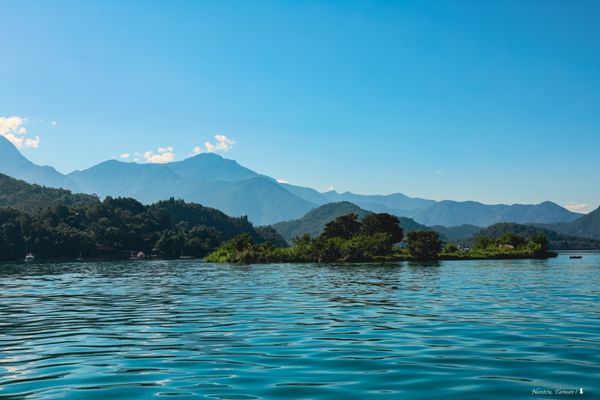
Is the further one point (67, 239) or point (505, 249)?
point (67, 239)

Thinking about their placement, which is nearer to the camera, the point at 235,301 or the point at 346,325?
the point at 346,325

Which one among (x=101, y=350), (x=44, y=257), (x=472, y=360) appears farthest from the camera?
(x=44, y=257)

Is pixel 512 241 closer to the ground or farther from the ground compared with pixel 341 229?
closer to the ground

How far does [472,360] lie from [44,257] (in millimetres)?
168214

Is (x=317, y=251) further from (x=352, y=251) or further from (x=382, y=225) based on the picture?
(x=382, y=225)

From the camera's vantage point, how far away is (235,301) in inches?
1238

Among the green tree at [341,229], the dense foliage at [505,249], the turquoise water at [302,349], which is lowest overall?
the turquoise water at [302,349]

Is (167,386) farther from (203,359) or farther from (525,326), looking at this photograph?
(525,326)

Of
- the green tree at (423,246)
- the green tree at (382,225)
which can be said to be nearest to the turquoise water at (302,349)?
the green tree at (423,246)

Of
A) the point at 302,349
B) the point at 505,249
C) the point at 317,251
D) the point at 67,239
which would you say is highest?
the point at 67,239

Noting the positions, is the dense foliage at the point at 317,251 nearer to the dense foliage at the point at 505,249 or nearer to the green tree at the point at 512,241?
the dense foliage at the point at 505,249

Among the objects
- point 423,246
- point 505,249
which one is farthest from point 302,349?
point 505,249

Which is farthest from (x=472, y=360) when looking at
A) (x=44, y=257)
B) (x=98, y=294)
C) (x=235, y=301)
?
(x=44, y=257)

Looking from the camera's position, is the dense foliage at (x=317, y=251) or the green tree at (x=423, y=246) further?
the green tree at (x=423, y=246)
